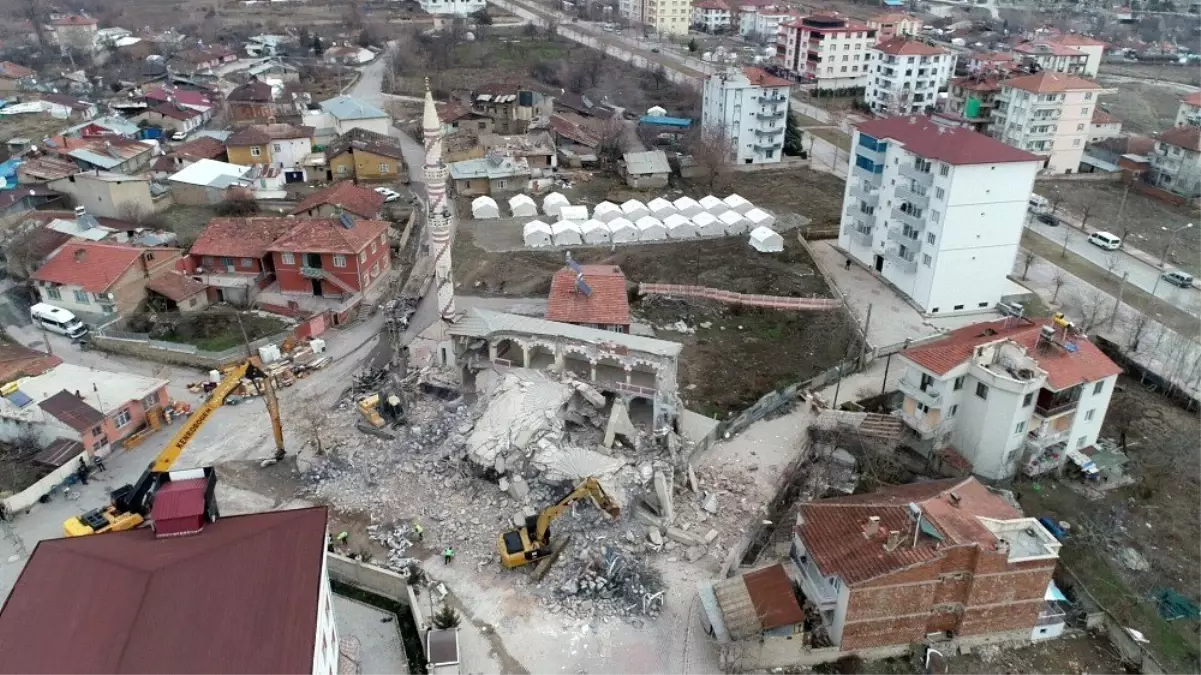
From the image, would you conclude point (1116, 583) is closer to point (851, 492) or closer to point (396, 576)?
point (851, 492)

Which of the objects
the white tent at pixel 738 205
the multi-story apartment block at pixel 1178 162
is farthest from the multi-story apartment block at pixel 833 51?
the white tent at pixel 738 205

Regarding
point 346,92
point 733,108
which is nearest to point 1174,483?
point 733,108

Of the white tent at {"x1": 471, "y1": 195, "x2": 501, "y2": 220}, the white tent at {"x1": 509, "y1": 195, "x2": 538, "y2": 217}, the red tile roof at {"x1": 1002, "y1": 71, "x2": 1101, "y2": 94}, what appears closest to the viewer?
the white tent at {"x1": 471, "y1": 195, "x2": 501, "y2": 220}

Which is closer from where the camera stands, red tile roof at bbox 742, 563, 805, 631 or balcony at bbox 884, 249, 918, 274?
red tile roof at bbox 742, 563, 805, 631

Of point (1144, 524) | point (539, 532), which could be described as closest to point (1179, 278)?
point (1144, 524)

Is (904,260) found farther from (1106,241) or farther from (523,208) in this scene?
(523,208)

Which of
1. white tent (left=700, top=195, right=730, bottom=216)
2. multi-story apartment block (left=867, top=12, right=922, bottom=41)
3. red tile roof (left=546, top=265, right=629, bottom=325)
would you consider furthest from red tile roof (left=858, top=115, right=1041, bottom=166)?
multi-story apartment block (left=867, top=12, right=922, bottom=41)

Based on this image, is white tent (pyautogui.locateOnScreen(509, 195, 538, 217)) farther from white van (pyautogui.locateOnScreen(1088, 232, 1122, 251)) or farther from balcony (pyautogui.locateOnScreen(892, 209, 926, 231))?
white van (pyautogui.locateOnScreen(1088, 232, 1122, 251))
